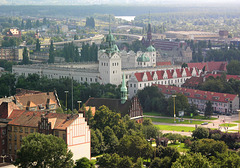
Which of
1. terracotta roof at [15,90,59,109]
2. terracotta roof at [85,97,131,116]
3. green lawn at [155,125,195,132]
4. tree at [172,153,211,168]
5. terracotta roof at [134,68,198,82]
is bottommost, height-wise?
green lawn at [155,125,195,132]

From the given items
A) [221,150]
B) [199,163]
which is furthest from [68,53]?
[199,163]

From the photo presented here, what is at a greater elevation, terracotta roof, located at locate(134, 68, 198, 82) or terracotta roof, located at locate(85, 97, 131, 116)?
terracotta roof, located at locate(85, 97, 131, 116)

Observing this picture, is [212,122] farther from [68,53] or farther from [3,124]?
[68,53]

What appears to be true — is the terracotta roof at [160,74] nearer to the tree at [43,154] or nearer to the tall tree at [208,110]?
the tall tree at [208,110]

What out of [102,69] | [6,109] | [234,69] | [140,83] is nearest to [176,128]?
[6,109]

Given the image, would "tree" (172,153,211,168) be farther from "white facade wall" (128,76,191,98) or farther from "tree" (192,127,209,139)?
"white facade wall" (128,76,191,98)

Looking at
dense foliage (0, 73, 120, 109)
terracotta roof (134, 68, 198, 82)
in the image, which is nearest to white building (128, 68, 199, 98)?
terracotta roof (134, 68, 198, 82)

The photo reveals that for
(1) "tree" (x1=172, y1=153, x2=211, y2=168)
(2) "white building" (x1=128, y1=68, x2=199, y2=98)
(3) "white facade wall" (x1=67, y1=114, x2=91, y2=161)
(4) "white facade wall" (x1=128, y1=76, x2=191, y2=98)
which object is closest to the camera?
(1) "tree" (x1=172, y1=153, x2=211, y2=168)

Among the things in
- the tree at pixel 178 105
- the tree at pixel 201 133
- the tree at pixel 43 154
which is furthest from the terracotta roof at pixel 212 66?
the tree at pixel 43 154
